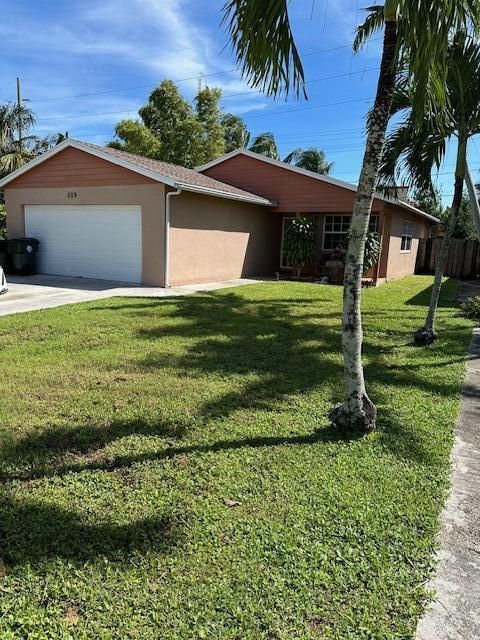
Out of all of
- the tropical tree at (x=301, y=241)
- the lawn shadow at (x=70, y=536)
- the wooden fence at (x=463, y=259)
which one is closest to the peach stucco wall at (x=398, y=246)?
the wooden fence at (x=463, y=259)

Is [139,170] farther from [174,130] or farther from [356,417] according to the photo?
[174,130]

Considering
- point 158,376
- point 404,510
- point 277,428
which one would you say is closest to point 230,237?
point 158,376

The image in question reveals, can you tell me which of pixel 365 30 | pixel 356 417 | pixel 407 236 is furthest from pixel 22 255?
pixel 407 236

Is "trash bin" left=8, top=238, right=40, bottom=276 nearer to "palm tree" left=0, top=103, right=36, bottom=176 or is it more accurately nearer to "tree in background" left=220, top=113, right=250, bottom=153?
"palm tree" left=0, top=103, right=36, bottom=176

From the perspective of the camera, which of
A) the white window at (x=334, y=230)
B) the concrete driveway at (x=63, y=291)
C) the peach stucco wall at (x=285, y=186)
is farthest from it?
the white window at (x=334, y=230)

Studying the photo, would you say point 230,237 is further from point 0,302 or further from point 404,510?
point 404,510

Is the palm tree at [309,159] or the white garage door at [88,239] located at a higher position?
the palm tree at [309,159]

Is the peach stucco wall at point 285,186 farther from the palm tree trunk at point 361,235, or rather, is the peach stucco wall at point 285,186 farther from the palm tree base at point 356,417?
the palm tree base at point 356,417

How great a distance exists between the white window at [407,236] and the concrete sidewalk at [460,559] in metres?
17.0

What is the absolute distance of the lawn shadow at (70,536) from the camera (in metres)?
2.52

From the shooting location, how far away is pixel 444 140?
7938mm

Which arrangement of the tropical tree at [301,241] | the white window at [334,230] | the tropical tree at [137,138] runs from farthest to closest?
the tropical tree at [137,138] < the white window at [334,230] < the tropical tree at [301,241]

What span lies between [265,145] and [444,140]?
2951 centimetres

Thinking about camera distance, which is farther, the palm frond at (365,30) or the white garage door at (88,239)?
the white garage door at (88,239)
